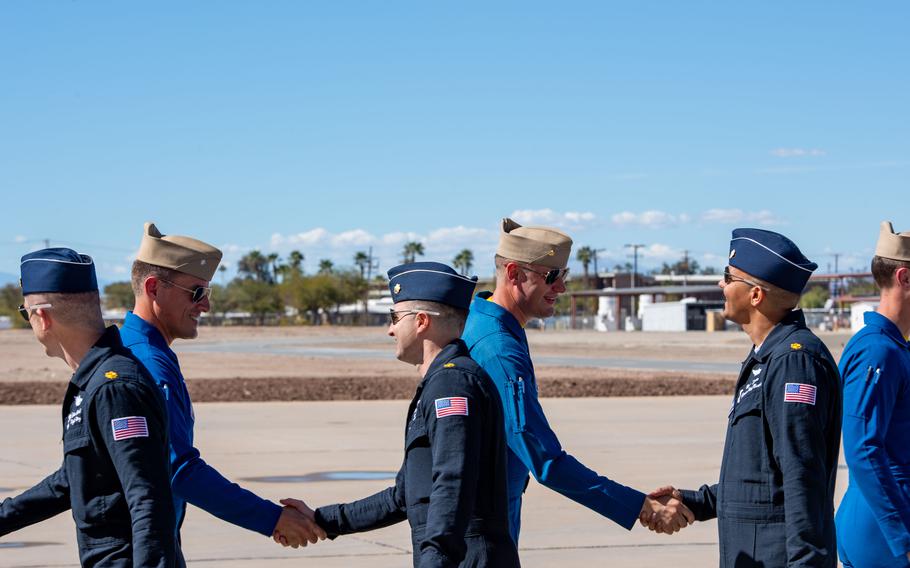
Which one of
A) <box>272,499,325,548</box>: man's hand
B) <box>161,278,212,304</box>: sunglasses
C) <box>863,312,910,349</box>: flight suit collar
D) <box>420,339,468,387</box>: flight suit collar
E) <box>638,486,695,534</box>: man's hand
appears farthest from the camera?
<box>638,486,695,534</box>: man's hand

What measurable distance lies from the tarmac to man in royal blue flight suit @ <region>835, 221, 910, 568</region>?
149 inches

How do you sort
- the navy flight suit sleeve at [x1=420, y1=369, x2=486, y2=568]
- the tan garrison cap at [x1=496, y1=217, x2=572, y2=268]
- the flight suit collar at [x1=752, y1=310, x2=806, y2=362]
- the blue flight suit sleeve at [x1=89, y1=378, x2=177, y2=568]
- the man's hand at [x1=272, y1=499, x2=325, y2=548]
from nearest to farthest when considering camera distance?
1. the blue flight suit sleeve at [x1=89, y1=378, x2=177, y2=568]
2. the navy flight suit sleeve at [x1=420, y1=369, x2=486, y2=568]
3. the flight suit collar at [x1=752, y1=310, x2=806, y2=362]
4. the man's hand at [x1=272, y1=499, x2=325, y2=548]
5. the tan garrison cap at [x1=496, y1=217, x2=572, y2=268]

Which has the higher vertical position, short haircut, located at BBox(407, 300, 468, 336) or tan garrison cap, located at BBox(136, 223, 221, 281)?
tan garrison cap, located at BBox(136, 223, 221, 281)

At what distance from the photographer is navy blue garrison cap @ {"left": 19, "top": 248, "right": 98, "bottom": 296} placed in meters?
4.13

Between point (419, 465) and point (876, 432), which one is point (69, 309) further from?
point (876, 432)

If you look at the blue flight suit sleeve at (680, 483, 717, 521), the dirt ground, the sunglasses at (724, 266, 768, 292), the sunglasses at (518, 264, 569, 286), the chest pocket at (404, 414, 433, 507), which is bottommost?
the dirt ground

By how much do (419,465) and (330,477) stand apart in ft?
27.7

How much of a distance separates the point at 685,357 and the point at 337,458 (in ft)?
123

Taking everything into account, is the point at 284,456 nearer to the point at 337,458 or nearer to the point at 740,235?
the point at 337,458

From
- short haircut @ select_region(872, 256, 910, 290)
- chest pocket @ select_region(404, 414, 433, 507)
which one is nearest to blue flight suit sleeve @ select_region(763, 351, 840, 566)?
short haircut @ select_region(872, 256, 910, 290)

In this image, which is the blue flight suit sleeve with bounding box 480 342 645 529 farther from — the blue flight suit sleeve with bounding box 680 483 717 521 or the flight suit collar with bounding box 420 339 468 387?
the flight suit collar with bounding box 420 339 468 387

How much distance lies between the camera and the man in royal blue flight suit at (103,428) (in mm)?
3748

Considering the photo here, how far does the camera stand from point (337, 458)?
14.1m

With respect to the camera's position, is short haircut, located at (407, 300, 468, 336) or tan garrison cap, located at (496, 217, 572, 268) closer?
short haircut, located at (407, 300, 468, 336)
